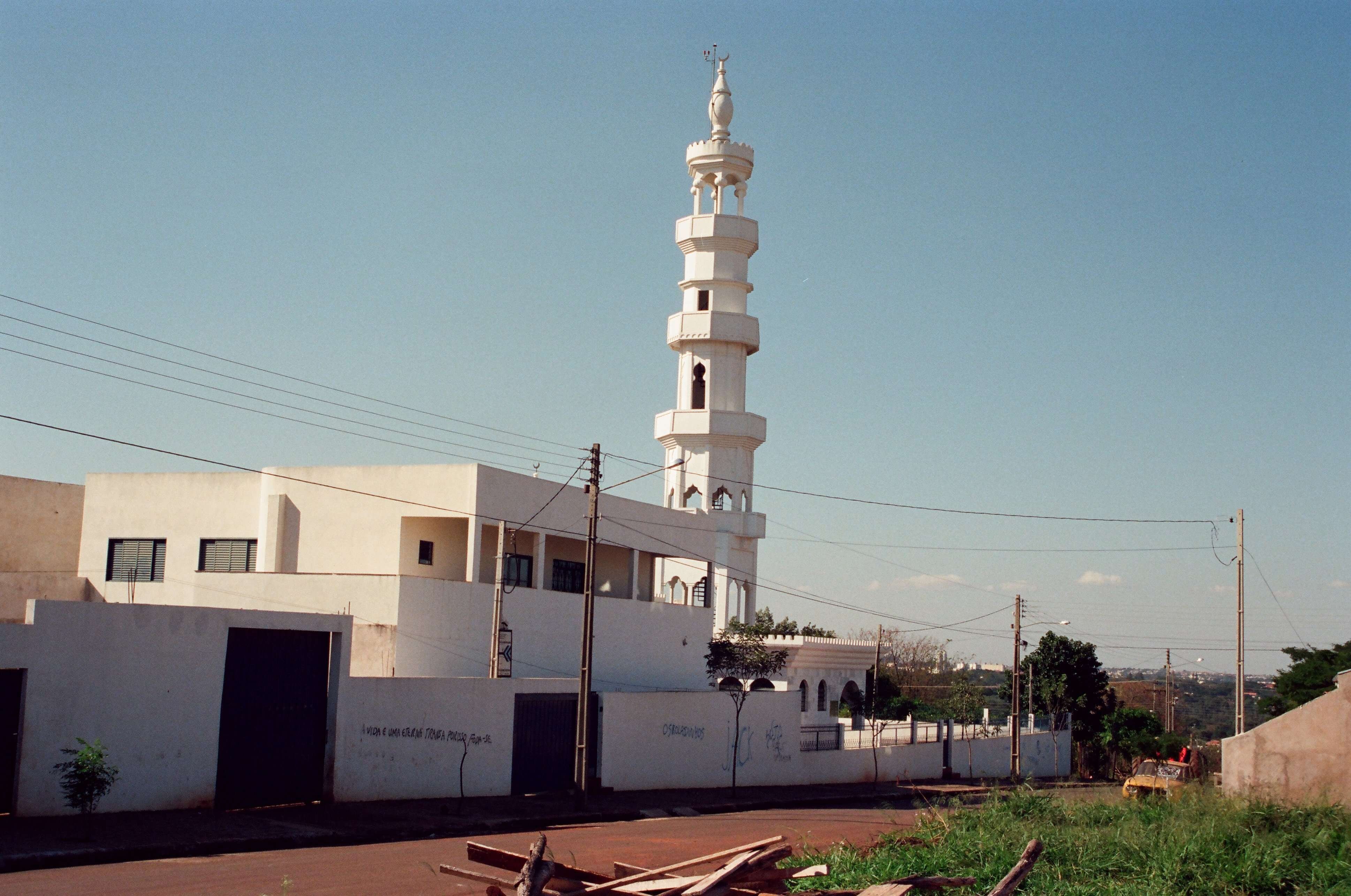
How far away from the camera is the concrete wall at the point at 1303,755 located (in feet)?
64.3

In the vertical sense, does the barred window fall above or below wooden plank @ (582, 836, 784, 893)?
above

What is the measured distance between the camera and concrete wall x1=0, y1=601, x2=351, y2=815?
730 inches

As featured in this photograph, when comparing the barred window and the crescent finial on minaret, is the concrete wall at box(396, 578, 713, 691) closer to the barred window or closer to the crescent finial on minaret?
the barred window

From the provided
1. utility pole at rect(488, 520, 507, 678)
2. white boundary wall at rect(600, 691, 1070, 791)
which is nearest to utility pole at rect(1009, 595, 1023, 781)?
white boundary wall at rect(600, 691, 1070, 791)

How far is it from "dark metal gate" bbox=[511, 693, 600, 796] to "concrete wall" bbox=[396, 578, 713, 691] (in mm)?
2326

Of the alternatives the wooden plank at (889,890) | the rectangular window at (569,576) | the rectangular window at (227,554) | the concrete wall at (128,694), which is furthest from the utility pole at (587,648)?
the wooden plank at (889,890)

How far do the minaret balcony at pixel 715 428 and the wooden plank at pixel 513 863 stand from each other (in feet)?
132

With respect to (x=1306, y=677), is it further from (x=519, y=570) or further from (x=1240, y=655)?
(x=519, y=570)

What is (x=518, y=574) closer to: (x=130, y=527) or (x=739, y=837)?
(x=130, y=527)

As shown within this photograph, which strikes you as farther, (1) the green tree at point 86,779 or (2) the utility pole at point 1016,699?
(2) the utility pole at point 1016,699

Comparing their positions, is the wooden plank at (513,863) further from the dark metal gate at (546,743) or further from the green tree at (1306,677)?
the green tree at (1306,677)

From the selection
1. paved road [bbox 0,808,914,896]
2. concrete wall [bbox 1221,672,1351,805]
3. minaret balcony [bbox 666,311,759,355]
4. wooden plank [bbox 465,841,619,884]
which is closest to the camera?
wooden plank [bbox 465,841,619,884]

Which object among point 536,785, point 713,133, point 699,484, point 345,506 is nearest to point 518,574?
point 345,506

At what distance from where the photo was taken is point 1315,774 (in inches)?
779
